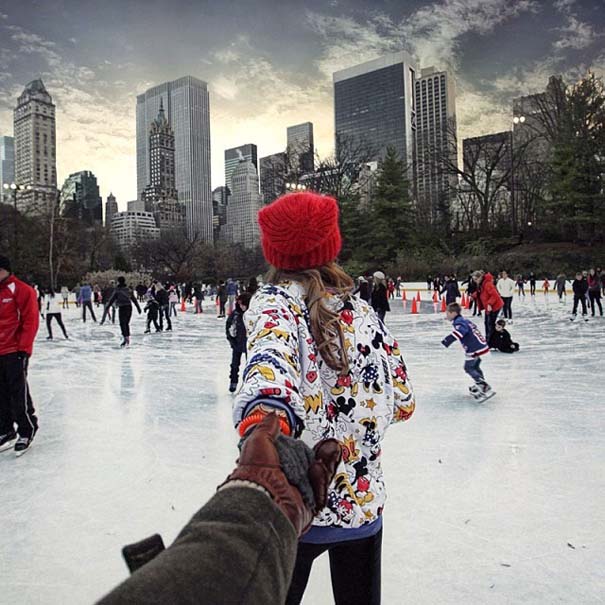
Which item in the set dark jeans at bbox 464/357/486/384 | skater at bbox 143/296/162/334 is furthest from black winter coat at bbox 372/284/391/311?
dark jeans at bbox 464/357/486/384

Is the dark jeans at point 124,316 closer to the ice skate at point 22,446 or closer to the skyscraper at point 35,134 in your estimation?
the ice skate at point 22,446

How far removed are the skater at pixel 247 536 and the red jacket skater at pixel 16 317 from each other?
4.40 m

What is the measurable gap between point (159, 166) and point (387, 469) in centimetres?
20829

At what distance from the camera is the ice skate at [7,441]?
4707mm

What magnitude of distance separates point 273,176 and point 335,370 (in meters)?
40.4

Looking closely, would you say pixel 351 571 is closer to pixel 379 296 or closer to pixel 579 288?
pixel 379 296

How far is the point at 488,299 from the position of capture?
10.1 meters

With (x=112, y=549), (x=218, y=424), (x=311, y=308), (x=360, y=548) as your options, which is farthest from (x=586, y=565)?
(x=218, y=424)

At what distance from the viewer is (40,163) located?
119938 mm

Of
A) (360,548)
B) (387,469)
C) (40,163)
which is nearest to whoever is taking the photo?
(360,548)

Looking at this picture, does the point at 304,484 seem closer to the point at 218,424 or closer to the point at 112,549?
the point at 112,549

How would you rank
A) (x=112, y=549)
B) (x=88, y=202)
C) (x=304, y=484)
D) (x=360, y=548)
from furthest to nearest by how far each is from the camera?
(x=88, y=202) → (x=112, y=549) → (x=360, y=548) → (x=304, y=484)

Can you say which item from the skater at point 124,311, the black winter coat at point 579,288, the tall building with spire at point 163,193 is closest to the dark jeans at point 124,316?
the skater at point 124,311

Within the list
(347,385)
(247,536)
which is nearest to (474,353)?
(347,385)
